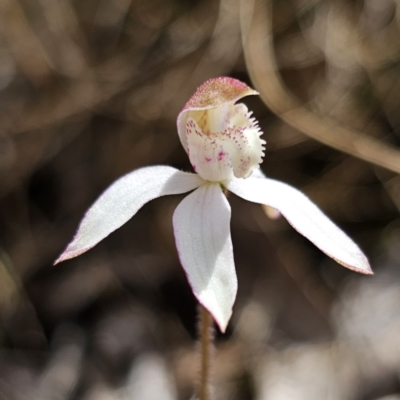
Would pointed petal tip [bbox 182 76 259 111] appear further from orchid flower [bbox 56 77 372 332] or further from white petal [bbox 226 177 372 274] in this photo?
white petal [bbox 226 177 372 274]

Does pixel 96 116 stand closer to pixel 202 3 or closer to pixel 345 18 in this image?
pixel 202 3

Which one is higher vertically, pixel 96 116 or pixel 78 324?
pixel 96 116

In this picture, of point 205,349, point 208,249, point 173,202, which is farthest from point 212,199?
point 173,202

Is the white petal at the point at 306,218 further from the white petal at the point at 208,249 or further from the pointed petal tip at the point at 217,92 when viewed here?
the pointed petal tip at the point at 217,92

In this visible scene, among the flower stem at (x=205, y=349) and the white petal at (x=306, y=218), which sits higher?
the white petal at (x=306, y=218)

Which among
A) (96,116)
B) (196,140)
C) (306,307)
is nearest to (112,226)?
(196,140)

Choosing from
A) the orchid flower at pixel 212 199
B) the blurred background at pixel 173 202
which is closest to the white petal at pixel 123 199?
the orchid flower at pixel 212 199
